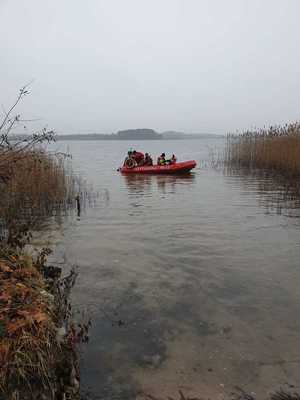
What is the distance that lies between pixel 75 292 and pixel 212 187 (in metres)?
13.0

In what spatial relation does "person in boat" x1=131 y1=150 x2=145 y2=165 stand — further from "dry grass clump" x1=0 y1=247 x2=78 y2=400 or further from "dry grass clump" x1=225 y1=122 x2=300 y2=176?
"dry grass clump" x1=0 y1=247 x2=78 y2=400

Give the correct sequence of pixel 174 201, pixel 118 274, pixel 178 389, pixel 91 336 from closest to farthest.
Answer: pixel 178 389, pixel 91 336, pixel 118 274, pixel 174 201

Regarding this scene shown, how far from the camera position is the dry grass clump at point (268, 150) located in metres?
17.1

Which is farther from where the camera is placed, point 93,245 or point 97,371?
point 93,245

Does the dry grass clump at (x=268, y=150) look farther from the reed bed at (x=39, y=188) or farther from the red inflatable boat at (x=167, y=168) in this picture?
the reed bed at (x=39, y=188)

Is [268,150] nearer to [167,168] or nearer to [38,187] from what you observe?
[167,168]

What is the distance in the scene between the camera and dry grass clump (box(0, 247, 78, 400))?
8.39 feet

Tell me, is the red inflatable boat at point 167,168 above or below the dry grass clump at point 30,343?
above

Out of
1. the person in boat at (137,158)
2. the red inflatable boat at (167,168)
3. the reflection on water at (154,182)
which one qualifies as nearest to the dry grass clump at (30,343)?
the reflection on water at (154,182)

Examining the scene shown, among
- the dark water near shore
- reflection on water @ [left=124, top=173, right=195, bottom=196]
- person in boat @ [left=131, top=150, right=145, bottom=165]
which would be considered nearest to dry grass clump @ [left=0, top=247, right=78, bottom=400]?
the dark water near shore

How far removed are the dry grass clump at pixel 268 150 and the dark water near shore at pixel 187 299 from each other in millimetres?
6914

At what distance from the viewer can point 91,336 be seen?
13.9 ft

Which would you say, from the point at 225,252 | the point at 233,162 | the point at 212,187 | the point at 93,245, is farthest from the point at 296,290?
the point at 233,162

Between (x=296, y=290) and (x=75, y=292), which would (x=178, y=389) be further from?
(x=296, y=290)
